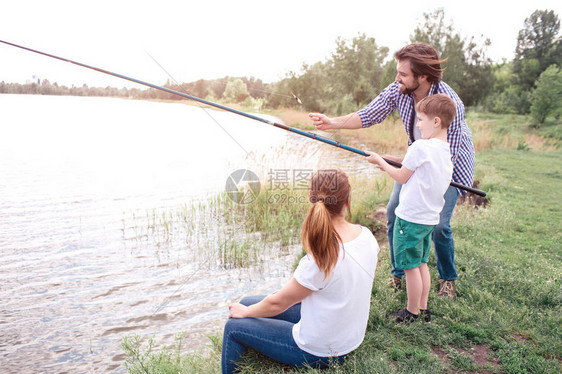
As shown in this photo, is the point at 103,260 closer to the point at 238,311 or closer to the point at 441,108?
the point at 238,311

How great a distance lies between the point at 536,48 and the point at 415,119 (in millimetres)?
36631

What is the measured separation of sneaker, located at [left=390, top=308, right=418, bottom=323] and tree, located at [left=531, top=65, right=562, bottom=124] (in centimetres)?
2314

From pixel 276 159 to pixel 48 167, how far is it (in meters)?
6.58

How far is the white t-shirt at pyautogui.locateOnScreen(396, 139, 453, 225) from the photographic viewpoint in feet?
7.94

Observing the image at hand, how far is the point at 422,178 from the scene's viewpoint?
96.3 inches

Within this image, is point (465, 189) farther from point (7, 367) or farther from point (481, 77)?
point (481, 77)

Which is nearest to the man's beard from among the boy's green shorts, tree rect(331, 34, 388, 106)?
the boy's green shorts

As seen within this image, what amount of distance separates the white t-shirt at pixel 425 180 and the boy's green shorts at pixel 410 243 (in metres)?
0.05

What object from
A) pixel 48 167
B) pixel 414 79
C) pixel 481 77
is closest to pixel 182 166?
pixel 48 167

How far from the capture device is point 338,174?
1.96 meters

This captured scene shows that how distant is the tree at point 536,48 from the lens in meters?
30.5

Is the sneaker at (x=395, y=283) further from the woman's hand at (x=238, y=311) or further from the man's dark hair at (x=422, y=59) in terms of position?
the man's dark hair at (x=422, y=59)

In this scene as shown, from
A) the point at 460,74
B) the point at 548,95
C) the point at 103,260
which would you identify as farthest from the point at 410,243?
the point at 460,74

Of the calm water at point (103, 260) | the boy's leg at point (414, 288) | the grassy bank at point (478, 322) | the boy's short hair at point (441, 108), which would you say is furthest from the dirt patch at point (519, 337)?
the calm water at point (103, 260)
